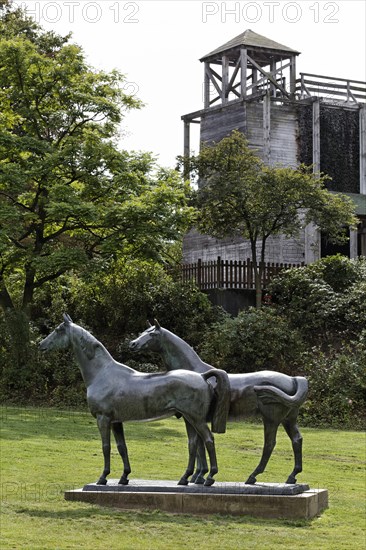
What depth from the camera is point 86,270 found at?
30031 millimetres

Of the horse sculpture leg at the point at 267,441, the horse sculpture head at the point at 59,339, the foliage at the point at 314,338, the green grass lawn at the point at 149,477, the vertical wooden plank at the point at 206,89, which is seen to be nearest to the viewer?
the green grass lawn at the point at 149,477

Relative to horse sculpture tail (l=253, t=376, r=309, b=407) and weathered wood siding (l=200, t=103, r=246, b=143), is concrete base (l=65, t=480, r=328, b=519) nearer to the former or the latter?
horse sculpture tail (l=253, t=376, r=309, b=407)

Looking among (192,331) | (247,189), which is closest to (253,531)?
(192,331)

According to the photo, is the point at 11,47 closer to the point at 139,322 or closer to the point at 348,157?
the point at 139,322

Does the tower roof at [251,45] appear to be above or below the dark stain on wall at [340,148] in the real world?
above

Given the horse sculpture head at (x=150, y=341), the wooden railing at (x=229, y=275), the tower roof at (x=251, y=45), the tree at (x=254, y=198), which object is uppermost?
the tower roof at (x=251, y=45)

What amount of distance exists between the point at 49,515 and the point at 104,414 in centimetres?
152

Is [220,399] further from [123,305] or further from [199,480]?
[123,305]

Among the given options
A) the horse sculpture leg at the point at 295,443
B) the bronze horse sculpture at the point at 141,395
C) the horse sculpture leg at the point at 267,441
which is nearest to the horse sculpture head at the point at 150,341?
the bronze horse sculpture at the point at 141,395

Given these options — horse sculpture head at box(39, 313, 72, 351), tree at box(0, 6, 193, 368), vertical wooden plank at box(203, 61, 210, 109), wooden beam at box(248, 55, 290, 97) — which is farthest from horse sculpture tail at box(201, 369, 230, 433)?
vertical wooden plank at box(203, 61, 210, 109)

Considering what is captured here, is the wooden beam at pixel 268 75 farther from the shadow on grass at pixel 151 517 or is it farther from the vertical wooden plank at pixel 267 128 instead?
the shadow on grass at pixel 151 517

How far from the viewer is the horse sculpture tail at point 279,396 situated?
13.9 m

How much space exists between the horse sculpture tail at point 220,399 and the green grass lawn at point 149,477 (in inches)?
47.7

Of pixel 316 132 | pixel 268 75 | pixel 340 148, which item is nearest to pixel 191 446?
pixel 316 132
